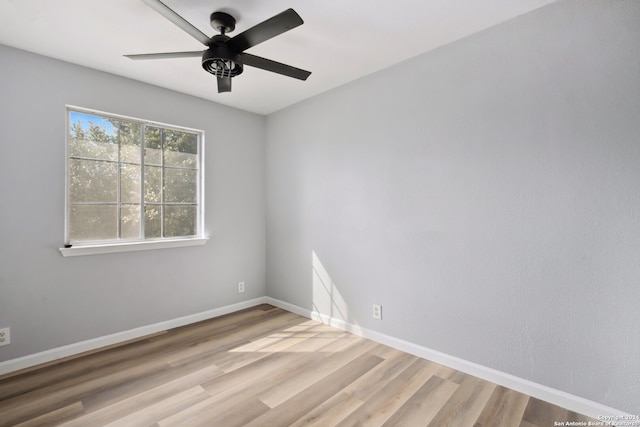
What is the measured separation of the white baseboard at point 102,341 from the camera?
2.29 meters

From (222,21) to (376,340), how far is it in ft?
9.20

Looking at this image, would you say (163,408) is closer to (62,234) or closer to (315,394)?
(315,394)

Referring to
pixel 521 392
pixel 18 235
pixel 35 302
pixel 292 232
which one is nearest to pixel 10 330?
pixel 35 302

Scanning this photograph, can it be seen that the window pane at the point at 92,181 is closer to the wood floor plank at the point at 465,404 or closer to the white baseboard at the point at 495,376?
the white baseboard at the point at 495,376

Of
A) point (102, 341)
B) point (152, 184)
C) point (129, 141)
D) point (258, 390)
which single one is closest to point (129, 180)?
point (152, 184)

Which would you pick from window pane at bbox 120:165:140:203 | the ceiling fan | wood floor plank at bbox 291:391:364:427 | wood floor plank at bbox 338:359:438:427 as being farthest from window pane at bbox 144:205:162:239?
wood floor plank at bbox 338:359:438:427

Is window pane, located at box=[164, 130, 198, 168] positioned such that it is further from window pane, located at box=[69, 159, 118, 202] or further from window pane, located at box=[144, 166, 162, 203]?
window pane, located at box=[69, 159, 118, 202]

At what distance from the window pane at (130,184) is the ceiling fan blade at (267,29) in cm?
181

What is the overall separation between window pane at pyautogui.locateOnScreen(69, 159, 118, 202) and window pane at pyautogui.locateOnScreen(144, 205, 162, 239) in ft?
1.01

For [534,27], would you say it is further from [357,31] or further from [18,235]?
[18,235]

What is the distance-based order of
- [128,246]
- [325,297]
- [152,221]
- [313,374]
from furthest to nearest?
1. [325,297]
2. [152,221]
3. [128,246]
4. [313,374]

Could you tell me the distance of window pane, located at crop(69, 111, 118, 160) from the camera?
8.55 feet

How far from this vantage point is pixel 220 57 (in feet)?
5.82

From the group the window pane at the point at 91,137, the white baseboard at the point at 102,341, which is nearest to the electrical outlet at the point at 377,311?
the white baseboard at the point at 102,341
